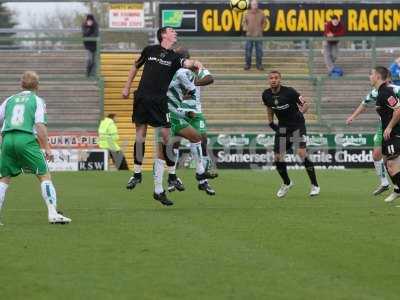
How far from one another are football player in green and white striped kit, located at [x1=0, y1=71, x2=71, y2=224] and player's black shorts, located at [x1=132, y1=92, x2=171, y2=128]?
3054mm

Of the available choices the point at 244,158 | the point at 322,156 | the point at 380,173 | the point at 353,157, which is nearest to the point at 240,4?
the point at 244,158

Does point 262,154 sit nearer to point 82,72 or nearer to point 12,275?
point 82,72

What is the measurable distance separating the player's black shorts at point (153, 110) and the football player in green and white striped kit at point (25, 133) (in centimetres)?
305

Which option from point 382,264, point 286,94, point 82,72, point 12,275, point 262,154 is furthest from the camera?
point 82,72

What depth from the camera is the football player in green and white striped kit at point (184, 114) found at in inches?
659

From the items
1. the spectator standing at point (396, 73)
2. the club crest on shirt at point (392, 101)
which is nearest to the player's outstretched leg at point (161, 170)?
the club crest on shirt at point (392, 101)

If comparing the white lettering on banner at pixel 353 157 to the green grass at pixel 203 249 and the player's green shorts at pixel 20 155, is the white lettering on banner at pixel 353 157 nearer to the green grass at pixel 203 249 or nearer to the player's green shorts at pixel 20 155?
the green grass at pixel 203 249

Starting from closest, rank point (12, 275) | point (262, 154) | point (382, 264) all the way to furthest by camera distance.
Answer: point (12, 275)
point (382, 264)
point (262, 154)

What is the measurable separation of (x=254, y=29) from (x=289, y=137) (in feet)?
65.1

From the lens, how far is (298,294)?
24.6ft

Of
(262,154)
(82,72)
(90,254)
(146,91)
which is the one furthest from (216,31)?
(90,254)

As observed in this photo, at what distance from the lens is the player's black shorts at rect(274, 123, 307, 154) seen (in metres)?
17.9

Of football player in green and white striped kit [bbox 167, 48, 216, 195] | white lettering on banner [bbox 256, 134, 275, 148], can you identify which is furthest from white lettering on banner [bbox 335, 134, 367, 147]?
football player in green and white striped kit [bbox 167, 48, 216, 195]

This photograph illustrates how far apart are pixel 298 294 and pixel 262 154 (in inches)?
954
